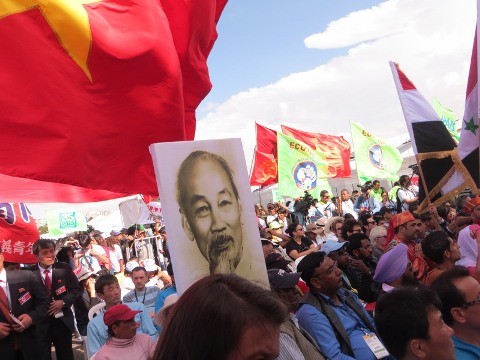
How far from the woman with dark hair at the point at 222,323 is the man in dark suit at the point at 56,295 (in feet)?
16.0

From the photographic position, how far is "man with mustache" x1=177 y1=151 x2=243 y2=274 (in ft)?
8.74

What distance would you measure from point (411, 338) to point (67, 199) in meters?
3.02

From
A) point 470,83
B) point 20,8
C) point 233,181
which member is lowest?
point 233,181

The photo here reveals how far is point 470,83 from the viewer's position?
15.1 feet

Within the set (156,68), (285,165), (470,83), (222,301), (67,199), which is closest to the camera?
(222,301)

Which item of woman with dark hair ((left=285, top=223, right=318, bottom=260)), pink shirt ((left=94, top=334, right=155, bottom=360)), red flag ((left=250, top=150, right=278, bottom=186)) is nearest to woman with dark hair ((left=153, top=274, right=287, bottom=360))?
pink shirt ((left=94, top=334, right=155, bottom=360))

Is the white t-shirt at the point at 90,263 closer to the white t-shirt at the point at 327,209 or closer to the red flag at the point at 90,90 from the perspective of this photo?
the white t-shirt at the point at 327,209

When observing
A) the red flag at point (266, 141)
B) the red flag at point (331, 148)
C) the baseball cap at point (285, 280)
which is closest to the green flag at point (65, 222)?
the red flag at point (266, 141)

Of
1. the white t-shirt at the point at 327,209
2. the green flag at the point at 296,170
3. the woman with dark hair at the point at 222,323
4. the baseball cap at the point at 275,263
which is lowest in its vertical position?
the baseball cap at the point at 275,263

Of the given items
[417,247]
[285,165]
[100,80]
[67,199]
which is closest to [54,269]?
[67,199]

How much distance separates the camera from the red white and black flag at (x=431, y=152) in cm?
494

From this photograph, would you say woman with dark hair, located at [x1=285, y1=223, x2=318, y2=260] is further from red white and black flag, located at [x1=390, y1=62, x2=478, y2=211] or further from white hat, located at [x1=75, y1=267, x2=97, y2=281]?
white hat, located at [x1=75, y1=267, x2=97, y2=281]

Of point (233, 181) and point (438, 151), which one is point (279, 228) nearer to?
point (438, 151)

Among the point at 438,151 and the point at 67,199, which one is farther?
the point at 438,151
